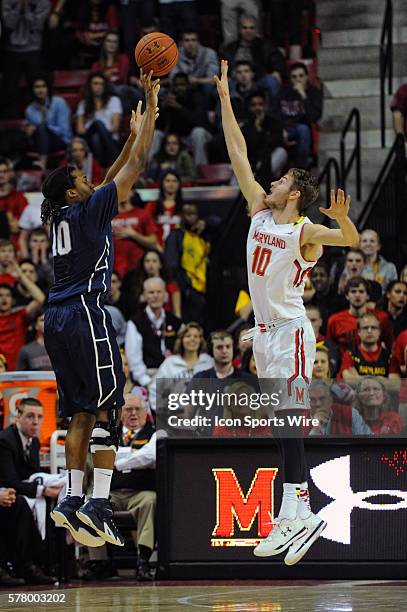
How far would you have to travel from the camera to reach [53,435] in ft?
37.8

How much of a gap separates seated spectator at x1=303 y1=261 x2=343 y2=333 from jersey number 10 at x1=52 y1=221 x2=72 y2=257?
5.56 metres

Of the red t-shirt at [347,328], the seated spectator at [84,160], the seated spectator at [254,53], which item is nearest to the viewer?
the red t-shirt at [347,328]

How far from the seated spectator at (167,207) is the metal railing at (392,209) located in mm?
2093

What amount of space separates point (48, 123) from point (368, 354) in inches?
275

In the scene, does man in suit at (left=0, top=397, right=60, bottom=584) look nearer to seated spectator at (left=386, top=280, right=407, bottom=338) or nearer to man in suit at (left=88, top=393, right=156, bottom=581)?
man in suit at (left=88, top=393, right=156, bottom=581)

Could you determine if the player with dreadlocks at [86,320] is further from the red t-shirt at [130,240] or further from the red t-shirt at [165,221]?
the red t-shirt at [165,221]

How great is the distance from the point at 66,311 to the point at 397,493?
10.6 ft

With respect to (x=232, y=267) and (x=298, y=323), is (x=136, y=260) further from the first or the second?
(x=298, y=323)

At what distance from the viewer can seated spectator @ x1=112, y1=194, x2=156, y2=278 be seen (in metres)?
14.9

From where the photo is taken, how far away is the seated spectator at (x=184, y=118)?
16812mm

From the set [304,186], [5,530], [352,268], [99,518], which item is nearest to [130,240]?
[352,268]

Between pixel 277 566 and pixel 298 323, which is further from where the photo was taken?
pixel 277 566

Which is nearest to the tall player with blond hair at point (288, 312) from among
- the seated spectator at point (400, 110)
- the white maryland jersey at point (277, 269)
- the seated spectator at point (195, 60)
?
the white maryland jersey at point (277, 269)

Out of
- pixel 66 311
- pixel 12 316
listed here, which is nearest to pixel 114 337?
pixel 66 311
